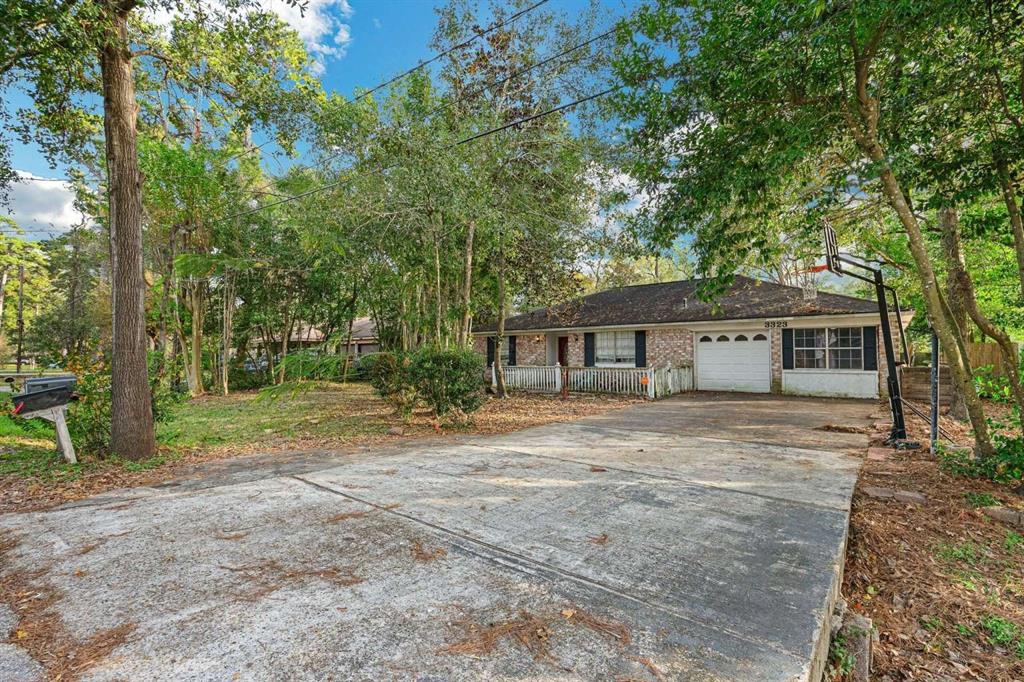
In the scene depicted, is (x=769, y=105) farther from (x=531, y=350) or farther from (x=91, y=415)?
(x=531, y=350)

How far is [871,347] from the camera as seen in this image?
38.3 feet

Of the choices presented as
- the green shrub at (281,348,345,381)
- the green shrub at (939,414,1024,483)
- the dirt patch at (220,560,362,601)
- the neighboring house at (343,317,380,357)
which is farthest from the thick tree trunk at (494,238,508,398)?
the neighboring house at (343,317,380,357)

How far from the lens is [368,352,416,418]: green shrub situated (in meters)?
8.26

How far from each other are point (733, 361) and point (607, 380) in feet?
12.5

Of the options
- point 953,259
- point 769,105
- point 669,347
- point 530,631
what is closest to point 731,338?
point 669,347

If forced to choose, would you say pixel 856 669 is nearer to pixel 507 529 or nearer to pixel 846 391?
pixel 507 529

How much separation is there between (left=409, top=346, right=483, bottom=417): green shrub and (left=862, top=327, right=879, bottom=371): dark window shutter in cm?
1033

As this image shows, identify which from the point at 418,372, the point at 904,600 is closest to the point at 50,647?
the point at 904,600

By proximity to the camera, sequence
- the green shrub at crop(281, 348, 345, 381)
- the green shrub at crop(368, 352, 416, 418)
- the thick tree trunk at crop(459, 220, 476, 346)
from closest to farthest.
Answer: the green shrub at crop(281, 348, 345, 381), the green shrub at crop(368, 352, 416, 418), the thick tree trunk at crop(459, 220, 476, 346)

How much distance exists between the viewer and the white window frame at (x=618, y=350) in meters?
15.3

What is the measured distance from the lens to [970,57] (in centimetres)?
480

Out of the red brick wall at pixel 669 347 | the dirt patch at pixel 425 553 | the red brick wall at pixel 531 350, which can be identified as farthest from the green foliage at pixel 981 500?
the red brick wall at pixel 531 350

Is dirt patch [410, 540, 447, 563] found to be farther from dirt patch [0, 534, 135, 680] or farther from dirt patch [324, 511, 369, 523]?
dirt patch [0, 534, 135, 680]

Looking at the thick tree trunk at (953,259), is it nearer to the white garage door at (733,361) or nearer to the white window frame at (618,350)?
the white garage door at (733,361)
